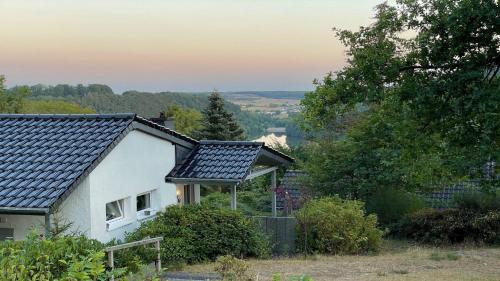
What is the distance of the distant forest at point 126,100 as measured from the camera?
83.4 meters

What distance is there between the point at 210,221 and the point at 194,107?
269 feet

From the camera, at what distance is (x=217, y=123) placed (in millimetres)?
52312

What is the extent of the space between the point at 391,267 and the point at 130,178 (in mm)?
7592

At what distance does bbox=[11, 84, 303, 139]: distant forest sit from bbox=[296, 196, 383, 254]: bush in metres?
61.6

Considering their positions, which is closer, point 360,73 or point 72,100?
point 360,73

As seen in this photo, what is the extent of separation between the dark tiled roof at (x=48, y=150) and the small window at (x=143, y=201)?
2.17 meters

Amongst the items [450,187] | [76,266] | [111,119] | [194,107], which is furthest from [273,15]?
[194,107]

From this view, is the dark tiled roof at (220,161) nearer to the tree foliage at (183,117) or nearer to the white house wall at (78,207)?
the white house wall at (78,207)

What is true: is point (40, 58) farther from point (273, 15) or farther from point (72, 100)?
point (72, 100)

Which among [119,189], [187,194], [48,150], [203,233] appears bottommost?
[203,233]

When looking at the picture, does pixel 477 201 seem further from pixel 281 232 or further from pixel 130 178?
pixel 130 178

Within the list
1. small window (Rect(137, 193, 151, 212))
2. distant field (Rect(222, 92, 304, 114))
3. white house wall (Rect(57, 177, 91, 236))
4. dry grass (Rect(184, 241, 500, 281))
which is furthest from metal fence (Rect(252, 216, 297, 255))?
distant field (Rect(222, 92, 304, 114))

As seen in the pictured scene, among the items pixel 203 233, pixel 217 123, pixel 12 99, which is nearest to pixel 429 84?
pixel 203 233

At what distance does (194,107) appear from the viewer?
96.0 meters
